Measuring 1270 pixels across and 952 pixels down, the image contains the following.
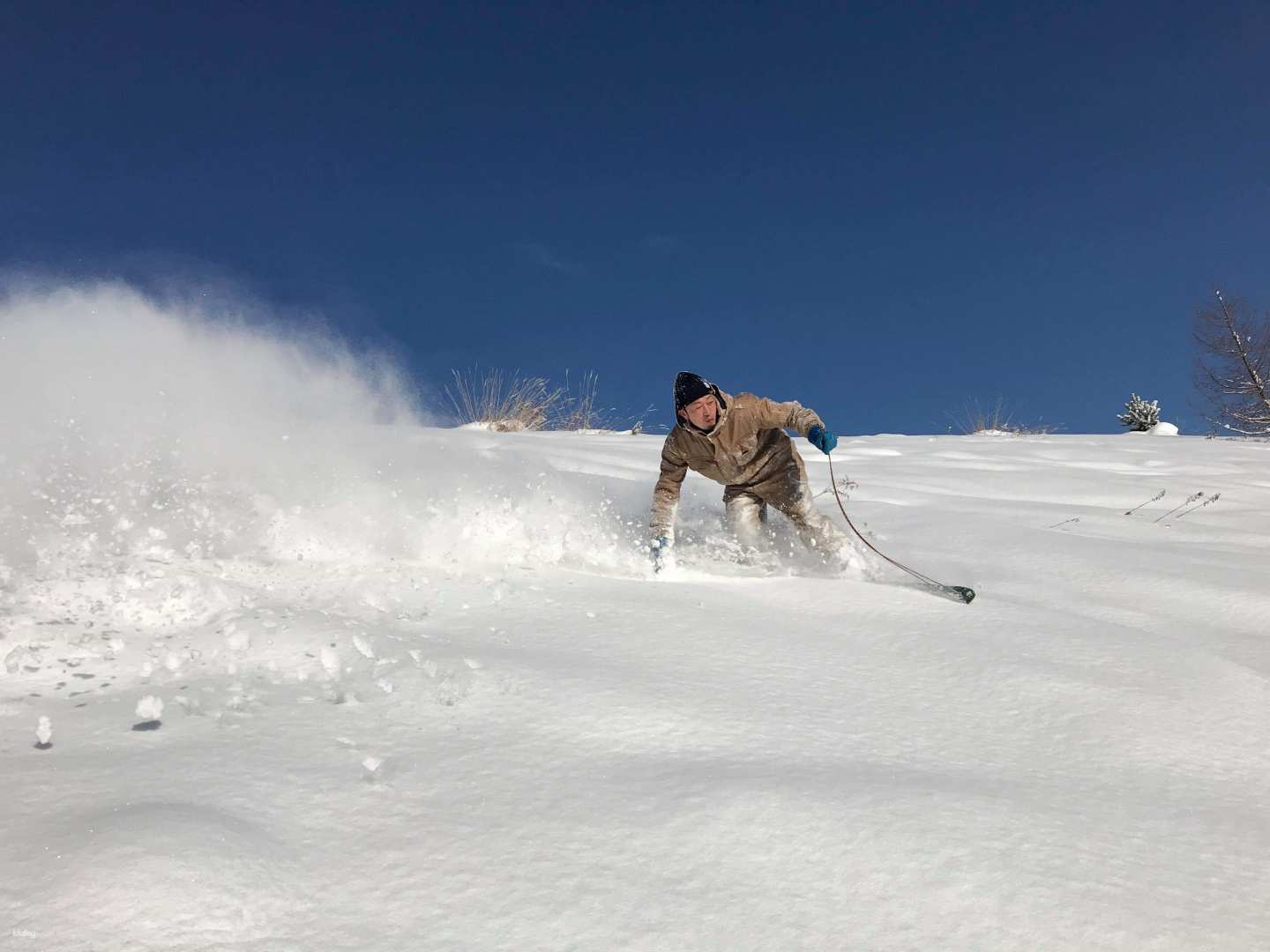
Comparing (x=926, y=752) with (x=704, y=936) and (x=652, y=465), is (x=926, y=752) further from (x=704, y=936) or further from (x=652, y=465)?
(x=652, y=465)

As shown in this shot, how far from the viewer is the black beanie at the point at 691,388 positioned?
3670 mm

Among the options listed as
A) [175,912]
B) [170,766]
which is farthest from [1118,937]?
[170,766]

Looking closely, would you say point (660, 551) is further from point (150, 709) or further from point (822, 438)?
point (150, 709)

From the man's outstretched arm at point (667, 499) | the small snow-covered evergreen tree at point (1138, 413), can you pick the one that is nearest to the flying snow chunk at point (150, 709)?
the man's outstretched arm at point (667, 499)

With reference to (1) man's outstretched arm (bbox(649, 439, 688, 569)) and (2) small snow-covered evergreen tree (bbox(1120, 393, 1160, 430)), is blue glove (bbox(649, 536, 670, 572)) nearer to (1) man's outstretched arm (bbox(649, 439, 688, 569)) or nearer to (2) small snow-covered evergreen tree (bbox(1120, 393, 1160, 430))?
(1) man's outstretched arm (bbox(649, 439, 688, 569))

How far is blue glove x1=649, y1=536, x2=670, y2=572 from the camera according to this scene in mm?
3272

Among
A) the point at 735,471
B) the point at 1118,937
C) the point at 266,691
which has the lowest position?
the point at 1118,937

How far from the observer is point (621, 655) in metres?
1.91

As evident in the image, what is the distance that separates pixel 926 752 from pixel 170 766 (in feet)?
4.21

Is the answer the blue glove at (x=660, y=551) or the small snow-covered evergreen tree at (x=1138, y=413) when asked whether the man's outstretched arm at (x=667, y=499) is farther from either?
the small snow-covered evergreen tree at (x=1138, y=413)

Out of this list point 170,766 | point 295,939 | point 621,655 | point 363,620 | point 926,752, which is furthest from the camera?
point 363,620

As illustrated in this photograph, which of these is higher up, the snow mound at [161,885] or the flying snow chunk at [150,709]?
the flying snow chunk at [150,709]

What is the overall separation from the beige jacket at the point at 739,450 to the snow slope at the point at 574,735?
47cm

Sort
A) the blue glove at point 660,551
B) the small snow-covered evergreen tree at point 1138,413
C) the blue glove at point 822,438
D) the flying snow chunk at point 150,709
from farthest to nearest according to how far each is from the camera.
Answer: the small snow-covered evergreen tree at point 1138,413 → the blue glove at point 822,438 → the blue glove at point 660,551 → the flying snow chunk at point 150,709
